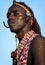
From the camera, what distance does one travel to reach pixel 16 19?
9156 mm

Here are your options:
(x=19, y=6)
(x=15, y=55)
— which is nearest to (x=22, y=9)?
(x=19, y=6)

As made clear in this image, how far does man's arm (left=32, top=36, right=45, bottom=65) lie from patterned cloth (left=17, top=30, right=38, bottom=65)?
0.21 m

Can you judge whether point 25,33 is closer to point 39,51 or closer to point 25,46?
point 25,46

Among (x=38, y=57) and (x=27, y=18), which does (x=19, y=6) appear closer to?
(x=27, y=18)

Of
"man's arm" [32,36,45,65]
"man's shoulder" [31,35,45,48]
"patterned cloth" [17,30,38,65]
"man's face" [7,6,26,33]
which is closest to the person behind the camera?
"man's arm" [32,36,45,65]

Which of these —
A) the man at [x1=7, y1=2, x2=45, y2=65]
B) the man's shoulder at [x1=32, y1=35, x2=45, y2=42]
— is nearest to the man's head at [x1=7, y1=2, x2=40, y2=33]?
the man at [x1=7, y1=2, x2=45, y2=65]

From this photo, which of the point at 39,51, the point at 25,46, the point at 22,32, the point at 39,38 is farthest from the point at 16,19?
the point at 39,51

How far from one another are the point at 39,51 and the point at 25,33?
626 millimetres

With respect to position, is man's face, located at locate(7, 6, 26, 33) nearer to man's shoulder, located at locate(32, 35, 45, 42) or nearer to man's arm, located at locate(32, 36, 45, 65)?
man's shoulder, located at locate(32, 35, 45, 42)

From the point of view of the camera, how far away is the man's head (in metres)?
9.12

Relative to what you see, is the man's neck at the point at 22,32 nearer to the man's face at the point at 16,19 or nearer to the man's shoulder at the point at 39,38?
the man's face at the point at 16,19

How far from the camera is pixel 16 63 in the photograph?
9.09m

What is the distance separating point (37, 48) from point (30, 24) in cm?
67

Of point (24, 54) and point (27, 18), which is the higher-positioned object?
point (27, 18)
